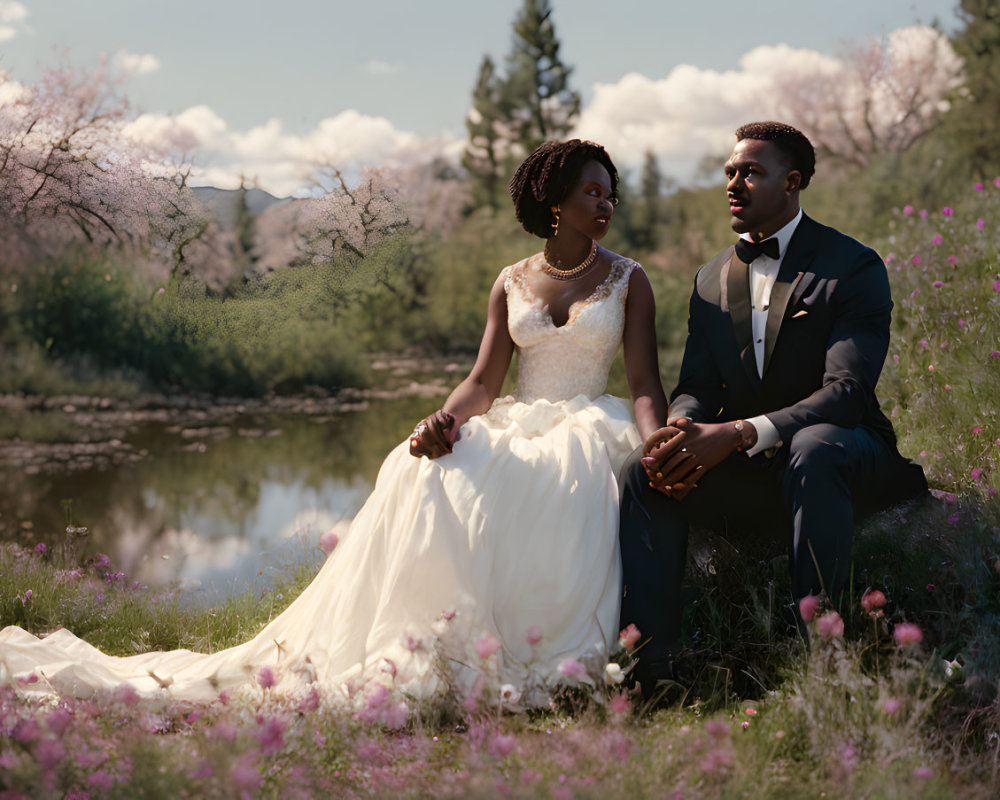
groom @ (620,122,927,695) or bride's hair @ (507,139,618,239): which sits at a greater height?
bride's hair @ (507,139,618,239)

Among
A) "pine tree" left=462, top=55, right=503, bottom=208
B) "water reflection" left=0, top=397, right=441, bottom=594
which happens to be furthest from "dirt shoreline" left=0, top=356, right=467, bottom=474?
"pine tree" left=462, top=55, right=503, bottom=208

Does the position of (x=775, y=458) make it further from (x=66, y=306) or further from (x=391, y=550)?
(x=66, y=306)

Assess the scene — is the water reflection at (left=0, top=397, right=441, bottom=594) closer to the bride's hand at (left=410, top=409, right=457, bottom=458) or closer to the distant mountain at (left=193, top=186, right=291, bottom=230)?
the distant mountain at (left=193, top=186, right=291, bottom=230)

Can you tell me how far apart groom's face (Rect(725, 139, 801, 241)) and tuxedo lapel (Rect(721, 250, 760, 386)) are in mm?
191

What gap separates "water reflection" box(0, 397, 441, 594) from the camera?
9867 millimetres

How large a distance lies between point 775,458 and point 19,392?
16345 millimetres

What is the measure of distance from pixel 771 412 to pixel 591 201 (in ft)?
3.86

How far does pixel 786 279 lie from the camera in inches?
135

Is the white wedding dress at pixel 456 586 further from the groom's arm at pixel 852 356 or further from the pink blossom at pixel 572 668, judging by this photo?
the groom's arm at pixel 852 356

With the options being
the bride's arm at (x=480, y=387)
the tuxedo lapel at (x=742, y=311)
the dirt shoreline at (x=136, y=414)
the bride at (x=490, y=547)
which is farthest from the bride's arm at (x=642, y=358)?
the dirt shoreline at (x=136, y=414)

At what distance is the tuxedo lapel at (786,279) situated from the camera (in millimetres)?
3398

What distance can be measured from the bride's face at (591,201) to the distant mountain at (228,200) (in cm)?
132

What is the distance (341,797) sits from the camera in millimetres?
→ 2465

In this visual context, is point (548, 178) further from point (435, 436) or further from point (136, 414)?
point (136, 414)
